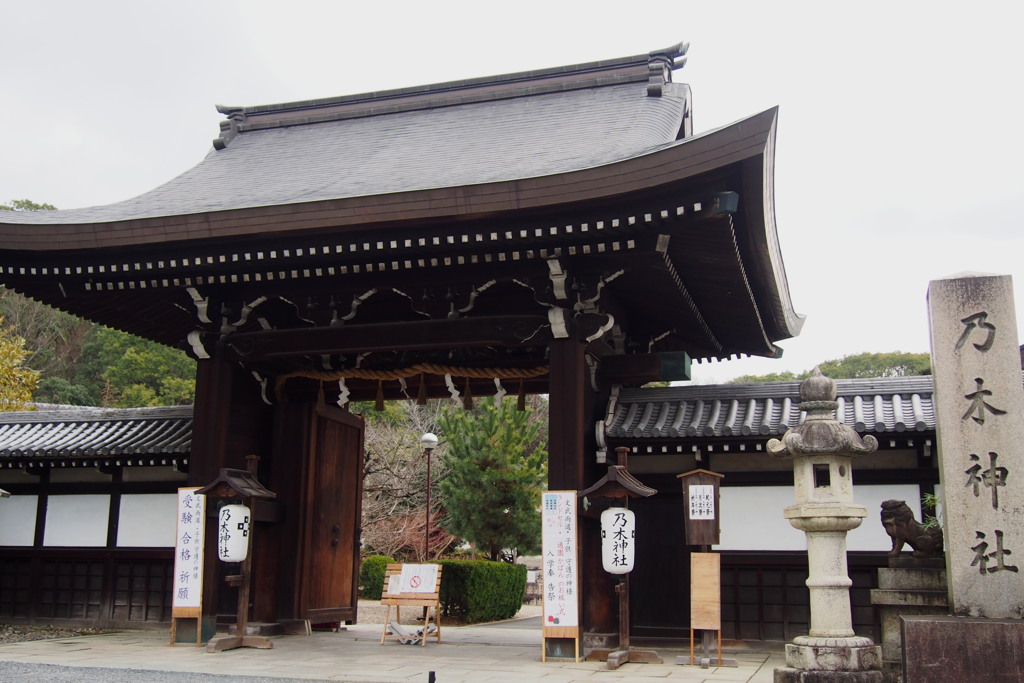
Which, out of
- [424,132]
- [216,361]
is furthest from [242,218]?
[424,132]

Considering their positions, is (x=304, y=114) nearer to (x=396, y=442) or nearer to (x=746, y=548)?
(x=746, y=548)

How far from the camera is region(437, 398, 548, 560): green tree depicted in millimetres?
16922

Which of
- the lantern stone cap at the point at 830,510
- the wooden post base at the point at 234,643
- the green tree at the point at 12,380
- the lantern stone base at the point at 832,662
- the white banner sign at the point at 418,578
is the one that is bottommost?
the wooden post base at the point at 234,643

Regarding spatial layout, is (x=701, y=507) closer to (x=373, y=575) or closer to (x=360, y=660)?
(x=360, y=660)

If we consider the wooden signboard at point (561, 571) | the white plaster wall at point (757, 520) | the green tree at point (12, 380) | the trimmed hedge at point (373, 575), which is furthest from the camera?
the green tree at point (12, 380)

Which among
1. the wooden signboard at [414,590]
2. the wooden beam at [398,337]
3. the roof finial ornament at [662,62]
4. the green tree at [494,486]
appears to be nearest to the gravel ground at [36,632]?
the wooden signboard at [414,590]

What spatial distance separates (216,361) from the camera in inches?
413

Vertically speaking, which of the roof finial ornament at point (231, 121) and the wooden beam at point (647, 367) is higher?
the roof finial ornament at point (231, 121)

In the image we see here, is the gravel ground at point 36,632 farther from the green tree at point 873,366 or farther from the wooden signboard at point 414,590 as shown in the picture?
the green tree at point 873,366

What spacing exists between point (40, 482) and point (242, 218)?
577 cm

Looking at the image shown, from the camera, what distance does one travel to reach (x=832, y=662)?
6.39 metres

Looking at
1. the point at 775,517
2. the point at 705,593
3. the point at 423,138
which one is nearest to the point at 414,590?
the point at 705,593

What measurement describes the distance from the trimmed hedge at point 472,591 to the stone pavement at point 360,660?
15.9 ft

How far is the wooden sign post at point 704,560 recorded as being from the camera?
8.49 m
